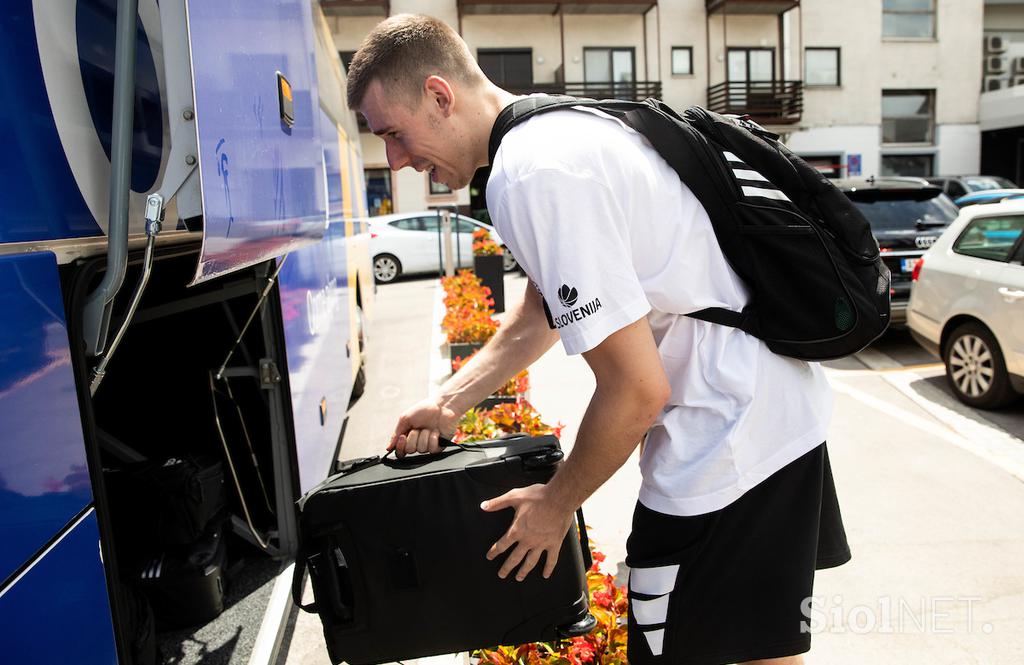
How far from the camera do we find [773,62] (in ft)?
92.4

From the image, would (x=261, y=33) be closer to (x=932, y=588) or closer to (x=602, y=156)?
(x=602, y=156)

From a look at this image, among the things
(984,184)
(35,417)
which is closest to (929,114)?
(984,184)

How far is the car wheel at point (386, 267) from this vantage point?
17406 millimetres

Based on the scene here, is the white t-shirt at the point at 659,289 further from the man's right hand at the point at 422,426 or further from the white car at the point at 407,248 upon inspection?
the white car at the point at 407,248

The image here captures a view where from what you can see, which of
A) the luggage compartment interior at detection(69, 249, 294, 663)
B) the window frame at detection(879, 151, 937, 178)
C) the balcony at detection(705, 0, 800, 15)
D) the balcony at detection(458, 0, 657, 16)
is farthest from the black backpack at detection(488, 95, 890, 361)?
the window frame at detection(879, 151, 937, 178)

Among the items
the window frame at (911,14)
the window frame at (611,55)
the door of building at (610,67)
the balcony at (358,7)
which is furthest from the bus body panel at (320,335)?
the window frame at (911,14)

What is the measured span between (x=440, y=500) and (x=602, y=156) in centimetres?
88

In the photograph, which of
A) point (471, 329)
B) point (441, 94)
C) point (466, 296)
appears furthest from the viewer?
point (466, 296)

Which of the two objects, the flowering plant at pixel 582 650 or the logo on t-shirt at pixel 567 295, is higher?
the logo on t-shirt at pixel 567 295

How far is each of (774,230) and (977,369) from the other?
530cm

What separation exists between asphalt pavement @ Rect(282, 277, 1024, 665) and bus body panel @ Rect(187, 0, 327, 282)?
167 cm

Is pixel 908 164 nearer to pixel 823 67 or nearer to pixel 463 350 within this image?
pixel 823 67

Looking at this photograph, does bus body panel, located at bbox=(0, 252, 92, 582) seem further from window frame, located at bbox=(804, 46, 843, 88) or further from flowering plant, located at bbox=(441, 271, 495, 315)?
window frame, located at bbox=(804, 46, 843, 88)

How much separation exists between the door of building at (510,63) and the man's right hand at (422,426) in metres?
26.2
